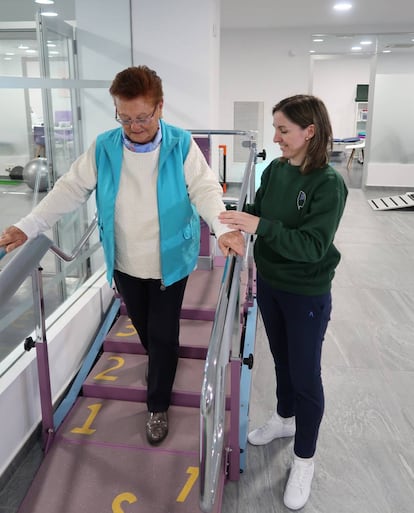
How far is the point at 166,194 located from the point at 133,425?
1.09 metres

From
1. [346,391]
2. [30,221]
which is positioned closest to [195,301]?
[346,391]

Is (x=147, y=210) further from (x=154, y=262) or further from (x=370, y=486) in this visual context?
(x=370, y=486)

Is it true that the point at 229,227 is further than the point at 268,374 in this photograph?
No

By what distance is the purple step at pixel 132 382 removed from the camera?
7.81 ft

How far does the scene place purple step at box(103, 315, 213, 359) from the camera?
2.72m

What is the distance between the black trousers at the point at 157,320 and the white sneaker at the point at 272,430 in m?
0.46

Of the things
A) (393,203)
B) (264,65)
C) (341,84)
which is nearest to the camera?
(393,203)

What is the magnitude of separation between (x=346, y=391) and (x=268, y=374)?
0.45 m

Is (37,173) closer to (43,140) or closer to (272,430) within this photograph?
(43,140)

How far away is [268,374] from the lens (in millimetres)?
2947

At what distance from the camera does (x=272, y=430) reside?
2.31 meters

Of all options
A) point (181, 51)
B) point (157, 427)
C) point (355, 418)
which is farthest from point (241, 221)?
point (181, 51)

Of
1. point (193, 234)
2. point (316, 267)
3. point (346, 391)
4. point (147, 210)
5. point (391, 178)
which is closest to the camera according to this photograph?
point (316, 267)

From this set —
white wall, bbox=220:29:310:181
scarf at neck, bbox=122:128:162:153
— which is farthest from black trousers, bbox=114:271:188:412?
white wall, bbox=220:29:310:181
